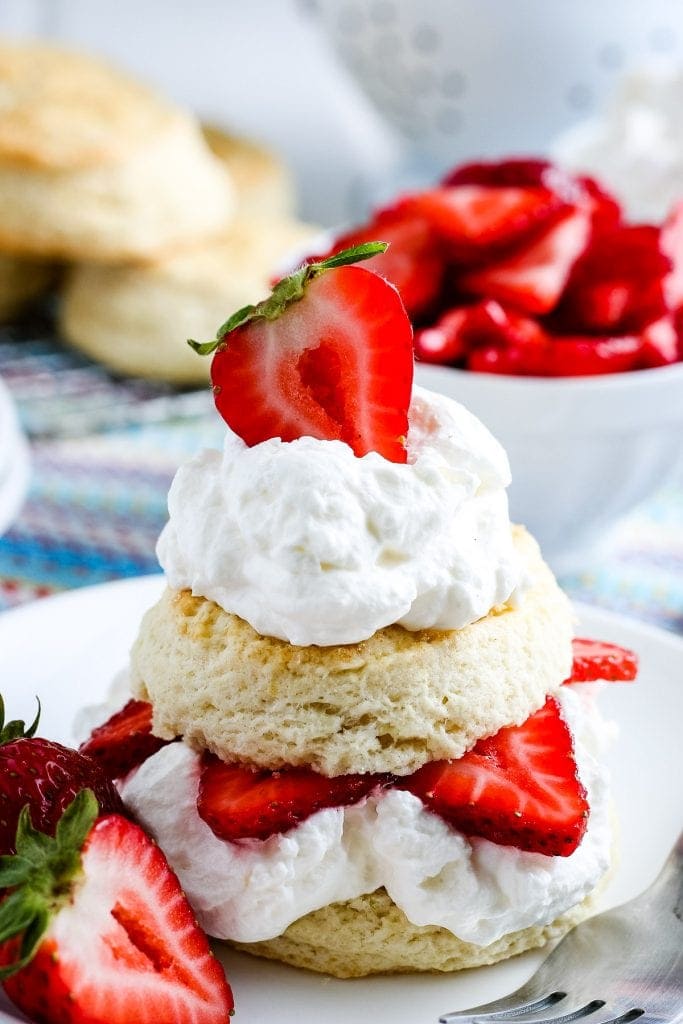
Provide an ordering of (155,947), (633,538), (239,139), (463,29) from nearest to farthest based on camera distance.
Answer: (155,947) < (633,538) < (463,29) < (239,139)

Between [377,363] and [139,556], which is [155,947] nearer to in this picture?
[377,363]

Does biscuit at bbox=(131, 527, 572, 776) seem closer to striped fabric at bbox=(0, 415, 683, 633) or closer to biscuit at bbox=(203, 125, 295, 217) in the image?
striped fabric at bbox=(0, 415, 683, 633)

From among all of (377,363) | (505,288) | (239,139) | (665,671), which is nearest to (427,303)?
(505,288)

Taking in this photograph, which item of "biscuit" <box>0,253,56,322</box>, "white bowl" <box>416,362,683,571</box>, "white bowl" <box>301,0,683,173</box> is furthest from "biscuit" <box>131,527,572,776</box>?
"white bowl" <box>301,0,683,173</box>

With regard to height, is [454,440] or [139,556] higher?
[454,440]

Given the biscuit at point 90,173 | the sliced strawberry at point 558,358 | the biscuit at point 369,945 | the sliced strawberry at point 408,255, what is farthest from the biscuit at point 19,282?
the biscuit at point 369,945

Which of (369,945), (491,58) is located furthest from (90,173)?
(369,945)

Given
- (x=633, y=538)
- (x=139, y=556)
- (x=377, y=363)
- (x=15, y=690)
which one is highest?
(x=377, y=363)
